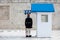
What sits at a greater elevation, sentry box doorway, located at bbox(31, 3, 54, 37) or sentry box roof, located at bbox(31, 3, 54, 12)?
sentry box roof, located at bbox(31, 3, 54, 12)

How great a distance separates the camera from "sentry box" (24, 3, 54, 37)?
13320mm

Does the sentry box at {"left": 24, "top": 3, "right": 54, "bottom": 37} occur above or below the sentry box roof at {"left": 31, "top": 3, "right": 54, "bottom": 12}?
below

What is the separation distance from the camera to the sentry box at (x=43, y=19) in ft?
43.7

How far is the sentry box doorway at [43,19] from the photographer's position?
13.3 meters

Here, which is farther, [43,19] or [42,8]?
[43,19]

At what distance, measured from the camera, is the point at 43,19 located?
1360 cm

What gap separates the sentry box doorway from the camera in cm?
1332

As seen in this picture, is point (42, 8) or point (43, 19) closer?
point (42, 8)

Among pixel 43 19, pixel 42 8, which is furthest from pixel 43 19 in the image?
pixel 42 8

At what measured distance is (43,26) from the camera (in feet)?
43.9

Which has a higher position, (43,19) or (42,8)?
(42,8)

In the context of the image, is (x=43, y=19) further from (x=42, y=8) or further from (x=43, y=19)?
(x=42, y=8)

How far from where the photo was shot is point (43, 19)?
1360 cm

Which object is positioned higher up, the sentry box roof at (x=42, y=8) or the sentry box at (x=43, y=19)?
the sentry box roof at (x=42, y=8)
